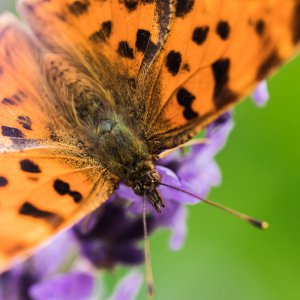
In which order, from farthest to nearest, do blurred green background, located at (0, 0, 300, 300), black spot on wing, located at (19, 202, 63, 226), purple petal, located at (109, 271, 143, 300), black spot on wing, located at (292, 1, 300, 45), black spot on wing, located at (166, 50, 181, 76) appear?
blurred green background, located at (0, 0, 300, 300)
purple petal, located at (109, 271, 143, 300)
black spot on wing, located at (166, 50, 181, 76)
black spot on wing, located at (19, 202, 63, 226)
black spot on wing, located at (292, 1, 300, 45)

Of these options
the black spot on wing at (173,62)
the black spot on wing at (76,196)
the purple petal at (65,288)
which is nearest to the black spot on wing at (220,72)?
the black spot on wing at (173,62)

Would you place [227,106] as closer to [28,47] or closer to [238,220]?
[28,47]

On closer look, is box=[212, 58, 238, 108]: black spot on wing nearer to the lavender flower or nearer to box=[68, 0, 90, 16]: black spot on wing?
the lavender flower

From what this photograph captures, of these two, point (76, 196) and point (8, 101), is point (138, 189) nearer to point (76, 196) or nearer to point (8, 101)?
point (76, 196)

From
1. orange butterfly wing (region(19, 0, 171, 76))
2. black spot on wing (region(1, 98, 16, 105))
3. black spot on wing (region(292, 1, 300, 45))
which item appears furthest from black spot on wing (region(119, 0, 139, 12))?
black spot on wing (region(292, 1, 300, 45))

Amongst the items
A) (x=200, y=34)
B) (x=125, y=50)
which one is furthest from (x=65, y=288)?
(x=200, y=34)
